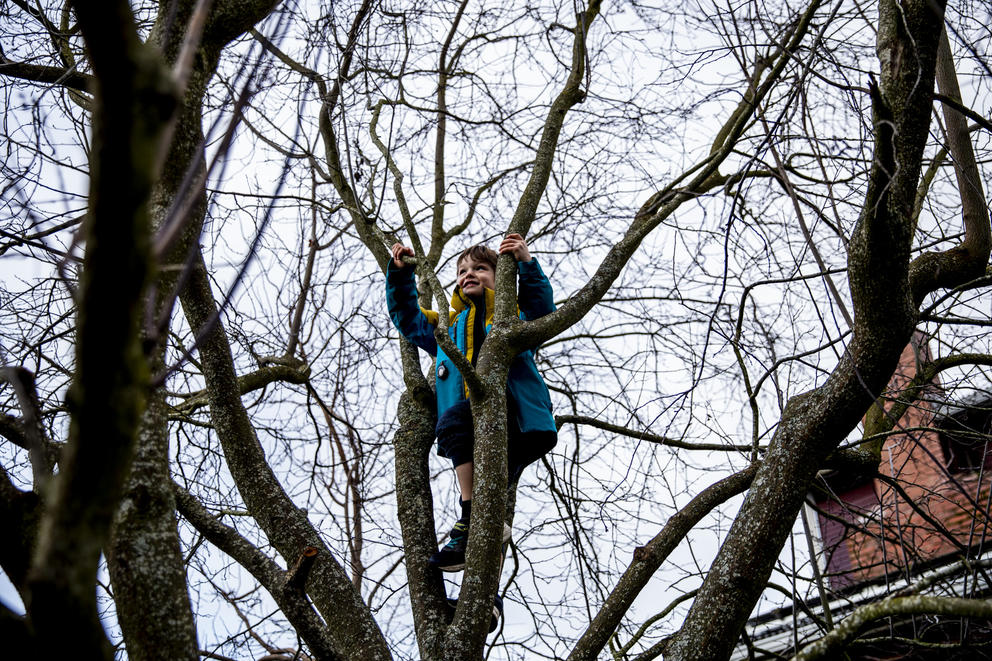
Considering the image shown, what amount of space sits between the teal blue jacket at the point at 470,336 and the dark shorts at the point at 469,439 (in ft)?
0.18

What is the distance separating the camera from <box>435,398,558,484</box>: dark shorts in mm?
3104

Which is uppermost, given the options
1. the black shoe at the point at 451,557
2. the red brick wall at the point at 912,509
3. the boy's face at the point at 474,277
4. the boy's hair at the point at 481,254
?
the boy's hair at the point at 481,254

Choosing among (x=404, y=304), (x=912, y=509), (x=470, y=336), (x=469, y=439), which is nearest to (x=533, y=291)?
(x=470, y=336)

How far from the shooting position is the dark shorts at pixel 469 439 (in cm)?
310

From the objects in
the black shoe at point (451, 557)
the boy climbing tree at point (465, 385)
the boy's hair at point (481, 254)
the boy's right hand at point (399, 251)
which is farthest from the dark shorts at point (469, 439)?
the boy's hair at point (481, 254)

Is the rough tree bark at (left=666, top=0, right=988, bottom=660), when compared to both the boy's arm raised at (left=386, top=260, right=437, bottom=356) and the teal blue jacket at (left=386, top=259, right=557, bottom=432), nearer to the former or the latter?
the teal blue jacket at (left=386, top=259, right=557, bottom=432)

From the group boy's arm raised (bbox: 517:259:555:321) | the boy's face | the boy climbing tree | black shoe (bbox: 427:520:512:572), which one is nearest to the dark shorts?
the boy climbing tree

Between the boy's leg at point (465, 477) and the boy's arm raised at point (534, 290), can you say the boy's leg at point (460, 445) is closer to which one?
the boy's leg at point (465, 477)

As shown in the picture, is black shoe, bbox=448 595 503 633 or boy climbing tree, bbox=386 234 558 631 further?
boy climbing tree, bbox=386 234 558 631

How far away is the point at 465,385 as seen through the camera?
3.13 metres

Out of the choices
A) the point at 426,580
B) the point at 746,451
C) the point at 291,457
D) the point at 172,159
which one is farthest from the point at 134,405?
the point at 291,457

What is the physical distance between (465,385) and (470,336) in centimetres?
54

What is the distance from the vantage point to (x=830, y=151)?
2.65 m

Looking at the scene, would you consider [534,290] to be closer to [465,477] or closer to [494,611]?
[465,477]
